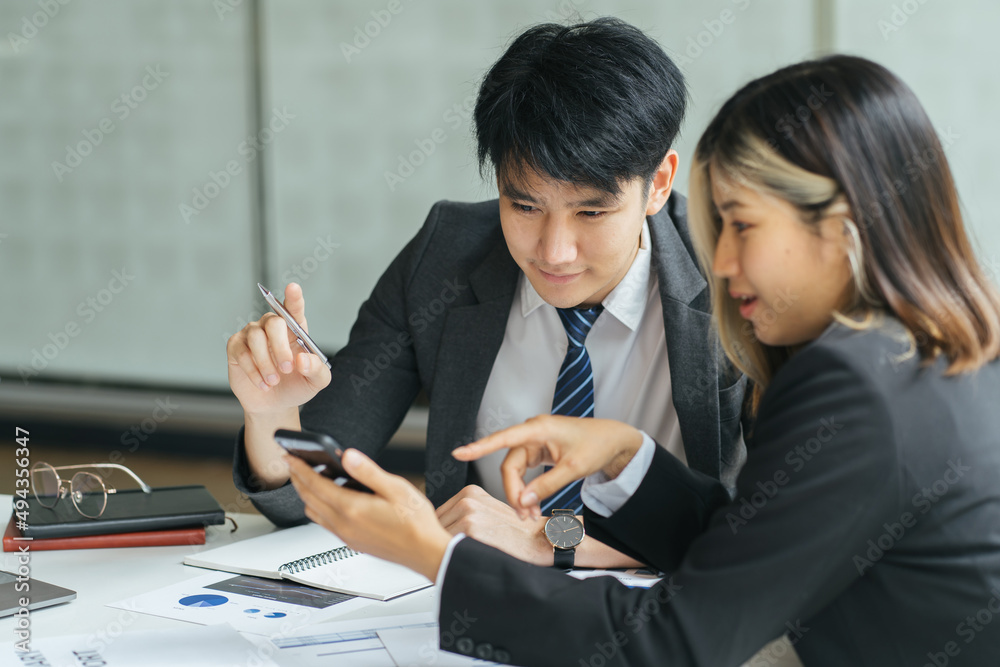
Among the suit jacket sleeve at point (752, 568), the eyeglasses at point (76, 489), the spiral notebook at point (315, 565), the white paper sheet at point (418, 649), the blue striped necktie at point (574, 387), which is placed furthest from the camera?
the blue striped necktie at point (574, 387)

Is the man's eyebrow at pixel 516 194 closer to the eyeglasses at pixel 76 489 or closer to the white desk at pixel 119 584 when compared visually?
the white desk at pixel 119 584

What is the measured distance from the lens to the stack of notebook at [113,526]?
1538mm

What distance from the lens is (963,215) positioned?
1069mm

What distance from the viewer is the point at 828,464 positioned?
90cm

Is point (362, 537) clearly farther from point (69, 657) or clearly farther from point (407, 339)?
point (407, 339)

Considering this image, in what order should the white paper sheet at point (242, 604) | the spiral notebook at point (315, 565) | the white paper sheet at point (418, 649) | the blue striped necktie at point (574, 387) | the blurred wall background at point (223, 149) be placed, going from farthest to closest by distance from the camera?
1. the blurred wall background at point (223, 149)
2. the blue striped necktie at point (574, 387)
3. the spiral notebook at point (315, 565)
4. the white paper sheet at point (242, 604)
5. the white paper sheet at point (418, 649)

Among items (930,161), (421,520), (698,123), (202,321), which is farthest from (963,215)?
(202,321)

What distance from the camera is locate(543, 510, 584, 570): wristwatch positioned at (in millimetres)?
1403

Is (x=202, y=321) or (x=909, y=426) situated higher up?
(x=909, y=426)

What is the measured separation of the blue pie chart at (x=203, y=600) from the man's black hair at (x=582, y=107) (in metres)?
0.75

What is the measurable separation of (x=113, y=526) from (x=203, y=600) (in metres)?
0.34

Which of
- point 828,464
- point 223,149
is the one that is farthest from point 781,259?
point 223,149

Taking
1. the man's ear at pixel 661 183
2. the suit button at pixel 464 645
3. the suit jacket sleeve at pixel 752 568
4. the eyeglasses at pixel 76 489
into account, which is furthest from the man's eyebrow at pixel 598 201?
the eyeglasses at pixel 76 489

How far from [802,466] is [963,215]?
377 mm
